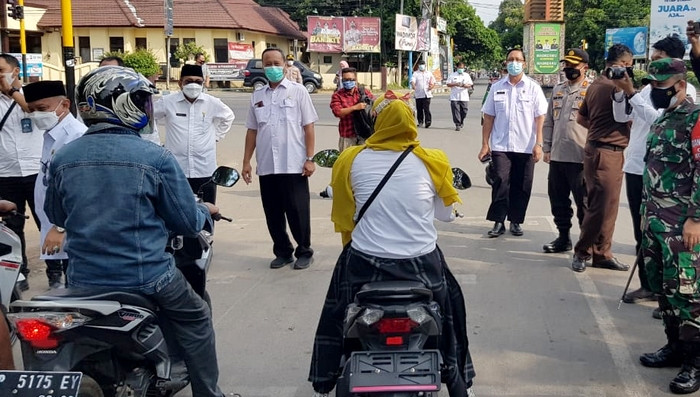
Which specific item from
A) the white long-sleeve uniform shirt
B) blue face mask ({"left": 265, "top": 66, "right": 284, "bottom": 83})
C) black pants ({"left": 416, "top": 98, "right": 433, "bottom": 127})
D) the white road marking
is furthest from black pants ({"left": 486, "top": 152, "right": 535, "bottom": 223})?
black pants ({"left": 416, "top": 98, "right": 433, "bottom": 127})

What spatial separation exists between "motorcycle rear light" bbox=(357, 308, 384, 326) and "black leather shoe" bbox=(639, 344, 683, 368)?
2268 mm

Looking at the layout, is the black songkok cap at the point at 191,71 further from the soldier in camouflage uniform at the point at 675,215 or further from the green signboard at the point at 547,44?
the green signboard at the point at 547,44

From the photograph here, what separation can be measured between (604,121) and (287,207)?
2.91 meters

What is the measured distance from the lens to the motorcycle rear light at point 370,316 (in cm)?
317

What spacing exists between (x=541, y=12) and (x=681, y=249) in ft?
104

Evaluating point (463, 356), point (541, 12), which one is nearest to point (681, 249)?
point (463, 356)

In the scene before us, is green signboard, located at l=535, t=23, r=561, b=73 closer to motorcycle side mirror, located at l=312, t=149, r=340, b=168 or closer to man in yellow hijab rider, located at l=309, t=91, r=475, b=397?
motorcycle side mirror, located at l=312, t=149, r=340, b=168

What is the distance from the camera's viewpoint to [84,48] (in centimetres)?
4731

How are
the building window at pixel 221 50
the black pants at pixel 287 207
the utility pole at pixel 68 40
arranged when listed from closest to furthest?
the black pants at pixel 287 207
the utility pole at pixel 68 40
the building window at pixel 221 50

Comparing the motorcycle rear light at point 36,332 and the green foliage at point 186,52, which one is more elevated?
the green foliage at point 186,52

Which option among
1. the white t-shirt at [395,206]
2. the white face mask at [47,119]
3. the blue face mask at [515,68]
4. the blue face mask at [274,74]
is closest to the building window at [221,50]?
the blue face mask at [515,68]

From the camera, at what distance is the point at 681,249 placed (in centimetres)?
417

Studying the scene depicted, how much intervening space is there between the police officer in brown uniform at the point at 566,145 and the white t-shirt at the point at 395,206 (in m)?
3.77

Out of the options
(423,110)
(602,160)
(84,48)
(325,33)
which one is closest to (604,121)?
(602,160)
